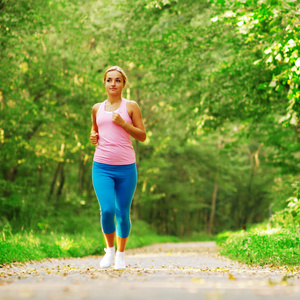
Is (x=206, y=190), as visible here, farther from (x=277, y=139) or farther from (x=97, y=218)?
(x=277, y=139)

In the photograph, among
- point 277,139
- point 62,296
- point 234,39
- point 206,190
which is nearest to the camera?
point 62,296

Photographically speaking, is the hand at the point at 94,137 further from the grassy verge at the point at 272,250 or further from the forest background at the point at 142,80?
the grassy verge at the point at 272,250

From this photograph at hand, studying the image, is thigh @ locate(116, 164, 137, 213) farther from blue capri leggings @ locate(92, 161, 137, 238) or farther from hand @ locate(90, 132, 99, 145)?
hand @ locate(90, 132, 99, 145)

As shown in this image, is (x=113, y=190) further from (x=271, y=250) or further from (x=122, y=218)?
(x=271, y=250)

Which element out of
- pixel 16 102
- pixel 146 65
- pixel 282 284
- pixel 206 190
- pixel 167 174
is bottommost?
pixel 206 190

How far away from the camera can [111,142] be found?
5395mm

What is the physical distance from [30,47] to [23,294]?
16.1 metres

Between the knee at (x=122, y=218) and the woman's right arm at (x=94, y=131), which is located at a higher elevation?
the woman's right arm at (x=94, y=131)

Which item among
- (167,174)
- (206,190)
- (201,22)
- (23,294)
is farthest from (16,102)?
(206,190)

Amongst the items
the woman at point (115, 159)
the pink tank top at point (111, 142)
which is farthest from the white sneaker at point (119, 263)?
the pink tank top at point (111, 142)

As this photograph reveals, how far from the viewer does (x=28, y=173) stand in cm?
2180

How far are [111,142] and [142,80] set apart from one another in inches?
417

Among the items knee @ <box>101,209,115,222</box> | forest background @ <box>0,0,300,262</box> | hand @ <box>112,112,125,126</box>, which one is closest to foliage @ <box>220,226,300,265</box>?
forest background @ <box>0,0,300,262</box>

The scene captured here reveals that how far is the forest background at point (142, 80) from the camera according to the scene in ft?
32.5
